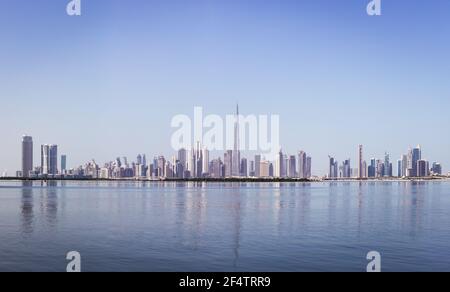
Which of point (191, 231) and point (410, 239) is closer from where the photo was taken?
point (410, 239)

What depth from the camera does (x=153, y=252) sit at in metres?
28.6

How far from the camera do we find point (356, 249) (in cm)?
3019
